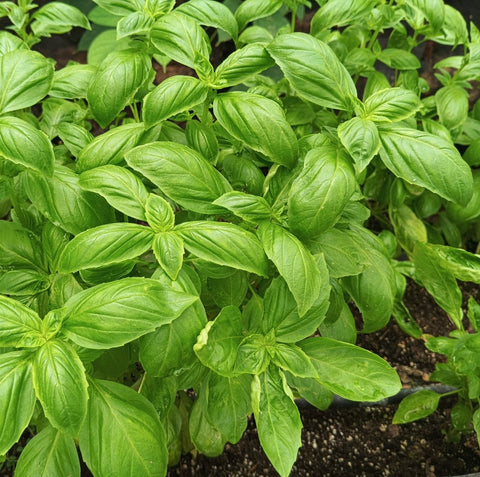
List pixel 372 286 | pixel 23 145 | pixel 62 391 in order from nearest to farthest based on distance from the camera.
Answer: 1. pixel 62 391
2. pixel 23 145
3. pixel 372 286

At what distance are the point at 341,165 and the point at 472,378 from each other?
58 centimetres

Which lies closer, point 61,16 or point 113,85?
point 113,85

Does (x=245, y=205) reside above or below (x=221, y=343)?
above

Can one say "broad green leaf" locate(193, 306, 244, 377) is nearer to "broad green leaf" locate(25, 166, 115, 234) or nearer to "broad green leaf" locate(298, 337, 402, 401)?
"broad green leaf" locate(298, 337, 402, 401)

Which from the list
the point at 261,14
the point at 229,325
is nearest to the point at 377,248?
the point at 229,325

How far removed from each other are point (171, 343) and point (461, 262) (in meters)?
0.65

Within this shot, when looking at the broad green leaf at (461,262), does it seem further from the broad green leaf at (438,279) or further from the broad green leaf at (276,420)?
the broad green leaf at (276,420)

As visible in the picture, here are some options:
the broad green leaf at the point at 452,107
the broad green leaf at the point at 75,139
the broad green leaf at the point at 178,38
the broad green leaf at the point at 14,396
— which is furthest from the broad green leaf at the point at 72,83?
the broad green leaf at the point at 452,107

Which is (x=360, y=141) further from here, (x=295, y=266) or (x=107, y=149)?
(x=107, y=149)

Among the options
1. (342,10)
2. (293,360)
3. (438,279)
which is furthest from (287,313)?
(342,10)

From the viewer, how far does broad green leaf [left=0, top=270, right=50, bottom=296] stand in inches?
35.5

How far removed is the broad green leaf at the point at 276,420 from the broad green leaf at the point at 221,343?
0.05 meters

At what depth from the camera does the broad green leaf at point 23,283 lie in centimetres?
90

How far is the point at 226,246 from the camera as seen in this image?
78cm
